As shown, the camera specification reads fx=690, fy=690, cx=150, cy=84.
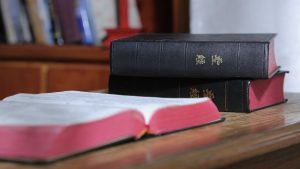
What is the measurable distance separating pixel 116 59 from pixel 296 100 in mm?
291

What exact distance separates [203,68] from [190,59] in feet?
0.07

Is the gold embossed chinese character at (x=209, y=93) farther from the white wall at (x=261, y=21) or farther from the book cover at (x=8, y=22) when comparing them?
the book cover at (x=8, y=22)

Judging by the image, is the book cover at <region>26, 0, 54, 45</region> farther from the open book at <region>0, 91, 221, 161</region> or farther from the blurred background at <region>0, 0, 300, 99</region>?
the open book at <region>0, 91, 221, 161</region>

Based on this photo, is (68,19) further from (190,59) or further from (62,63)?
(190,59)

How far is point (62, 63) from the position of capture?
192cm

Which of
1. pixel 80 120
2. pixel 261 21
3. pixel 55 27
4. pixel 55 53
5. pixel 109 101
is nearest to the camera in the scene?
pixel 80 120

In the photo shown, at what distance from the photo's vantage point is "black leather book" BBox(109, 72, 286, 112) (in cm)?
92

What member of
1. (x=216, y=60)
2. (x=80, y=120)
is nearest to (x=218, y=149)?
(x=80, y=120)

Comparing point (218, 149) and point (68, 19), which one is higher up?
point (68, 19)

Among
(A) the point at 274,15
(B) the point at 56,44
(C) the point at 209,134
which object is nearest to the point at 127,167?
(C) the point at 209,134

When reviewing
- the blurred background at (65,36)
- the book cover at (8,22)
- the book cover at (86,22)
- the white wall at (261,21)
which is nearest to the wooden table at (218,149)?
the white wall at (261,21)

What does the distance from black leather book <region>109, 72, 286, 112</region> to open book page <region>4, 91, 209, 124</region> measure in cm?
13

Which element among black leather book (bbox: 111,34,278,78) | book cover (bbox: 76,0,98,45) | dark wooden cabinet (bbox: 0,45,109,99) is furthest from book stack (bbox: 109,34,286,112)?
book cover (bbox: 76,0,98,45)

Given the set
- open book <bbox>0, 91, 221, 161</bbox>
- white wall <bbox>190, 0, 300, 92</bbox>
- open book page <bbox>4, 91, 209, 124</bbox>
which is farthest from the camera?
white wall <bbox>190, 0, 300, 92</bbox>
